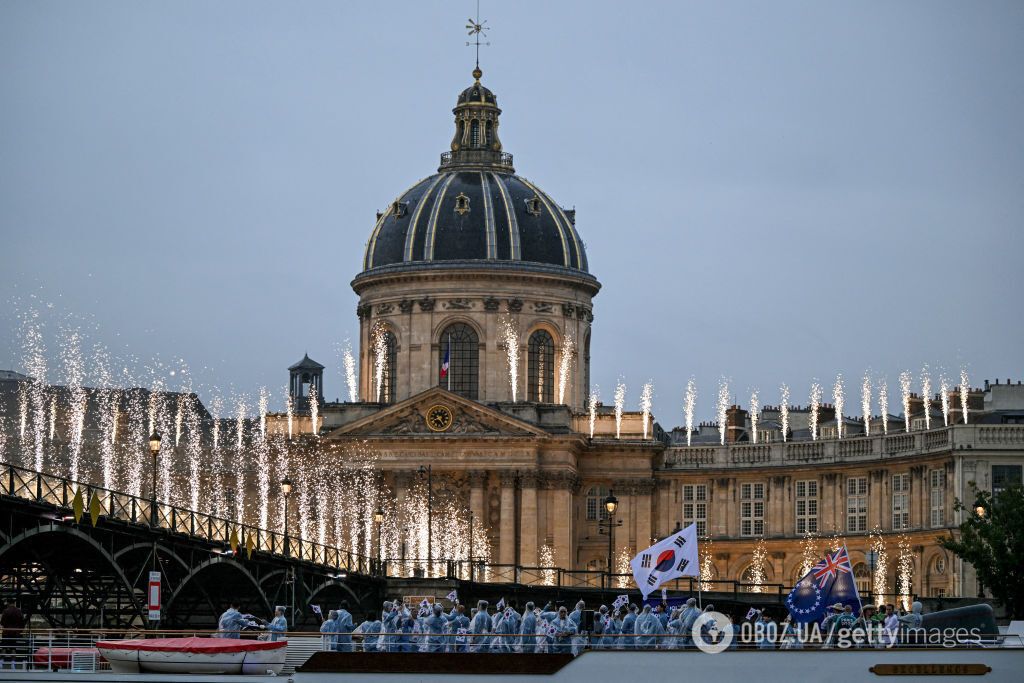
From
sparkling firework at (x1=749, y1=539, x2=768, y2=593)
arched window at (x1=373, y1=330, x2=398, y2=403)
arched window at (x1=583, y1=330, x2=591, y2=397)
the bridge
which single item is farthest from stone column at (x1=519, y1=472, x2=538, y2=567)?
the bridge

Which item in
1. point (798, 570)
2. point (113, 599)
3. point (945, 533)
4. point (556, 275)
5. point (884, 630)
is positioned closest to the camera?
point (884, 630)

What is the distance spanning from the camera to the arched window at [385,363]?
470 ft

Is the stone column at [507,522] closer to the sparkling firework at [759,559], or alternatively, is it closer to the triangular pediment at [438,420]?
the triangular pediment at [438,420]

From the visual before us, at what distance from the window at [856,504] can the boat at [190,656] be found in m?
75.1

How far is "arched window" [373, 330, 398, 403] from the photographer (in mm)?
143125

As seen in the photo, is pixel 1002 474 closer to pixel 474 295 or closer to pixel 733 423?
pixel 733 423

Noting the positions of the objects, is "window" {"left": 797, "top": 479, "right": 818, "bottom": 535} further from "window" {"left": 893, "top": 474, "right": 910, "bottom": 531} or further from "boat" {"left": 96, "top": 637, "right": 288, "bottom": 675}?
"boat" {"left": 96, "top": 637, "right": 288, "bottom": 675}

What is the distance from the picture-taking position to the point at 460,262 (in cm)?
14050

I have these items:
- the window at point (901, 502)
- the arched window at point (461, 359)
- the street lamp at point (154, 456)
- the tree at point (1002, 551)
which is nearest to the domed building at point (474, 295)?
the arched window at point (461, 359)

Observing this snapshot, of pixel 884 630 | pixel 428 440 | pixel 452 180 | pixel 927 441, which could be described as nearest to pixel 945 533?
pixel 927 441

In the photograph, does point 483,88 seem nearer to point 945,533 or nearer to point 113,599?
point 945,533

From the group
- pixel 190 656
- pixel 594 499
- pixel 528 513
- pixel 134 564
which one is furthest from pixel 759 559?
pixel 190 656

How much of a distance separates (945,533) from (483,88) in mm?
44060

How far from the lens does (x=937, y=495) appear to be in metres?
124
